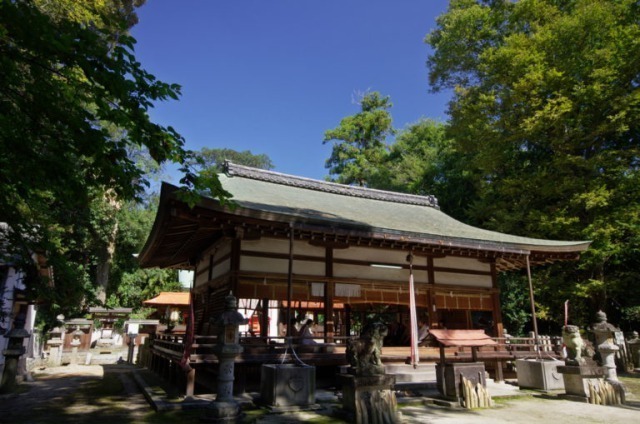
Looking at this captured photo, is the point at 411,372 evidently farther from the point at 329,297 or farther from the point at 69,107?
the point at 69,107

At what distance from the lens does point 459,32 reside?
961 inches

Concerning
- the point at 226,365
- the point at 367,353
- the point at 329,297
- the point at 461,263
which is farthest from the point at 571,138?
the point at 226,365

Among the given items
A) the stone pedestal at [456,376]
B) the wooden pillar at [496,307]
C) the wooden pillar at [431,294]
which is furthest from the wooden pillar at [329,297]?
the wooden pillar at [496,307]

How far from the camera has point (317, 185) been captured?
16.6m

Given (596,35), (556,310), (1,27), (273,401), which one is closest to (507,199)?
(556,310)

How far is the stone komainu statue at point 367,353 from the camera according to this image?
713cm

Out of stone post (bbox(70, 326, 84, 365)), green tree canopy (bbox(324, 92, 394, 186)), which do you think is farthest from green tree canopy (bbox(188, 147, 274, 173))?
stone post (bbox(70, 326, 84, 365))

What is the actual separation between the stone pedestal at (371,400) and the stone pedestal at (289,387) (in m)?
1.01

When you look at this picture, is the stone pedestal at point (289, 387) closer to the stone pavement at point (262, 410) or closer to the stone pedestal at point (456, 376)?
the stone pavement at point (262, 410)

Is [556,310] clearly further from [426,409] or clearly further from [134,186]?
[134,186]

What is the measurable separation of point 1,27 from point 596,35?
21.4 m

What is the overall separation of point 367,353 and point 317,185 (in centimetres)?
1005

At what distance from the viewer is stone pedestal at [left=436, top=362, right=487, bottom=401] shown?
A: 8.58 meters

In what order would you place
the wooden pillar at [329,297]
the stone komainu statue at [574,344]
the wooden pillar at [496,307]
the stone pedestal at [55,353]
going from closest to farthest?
the stone komainu statue at [574,344]
the wooden pillar at [329,297]
the wooden pillar at [496,307]
the stone pedestal at [55,353]
